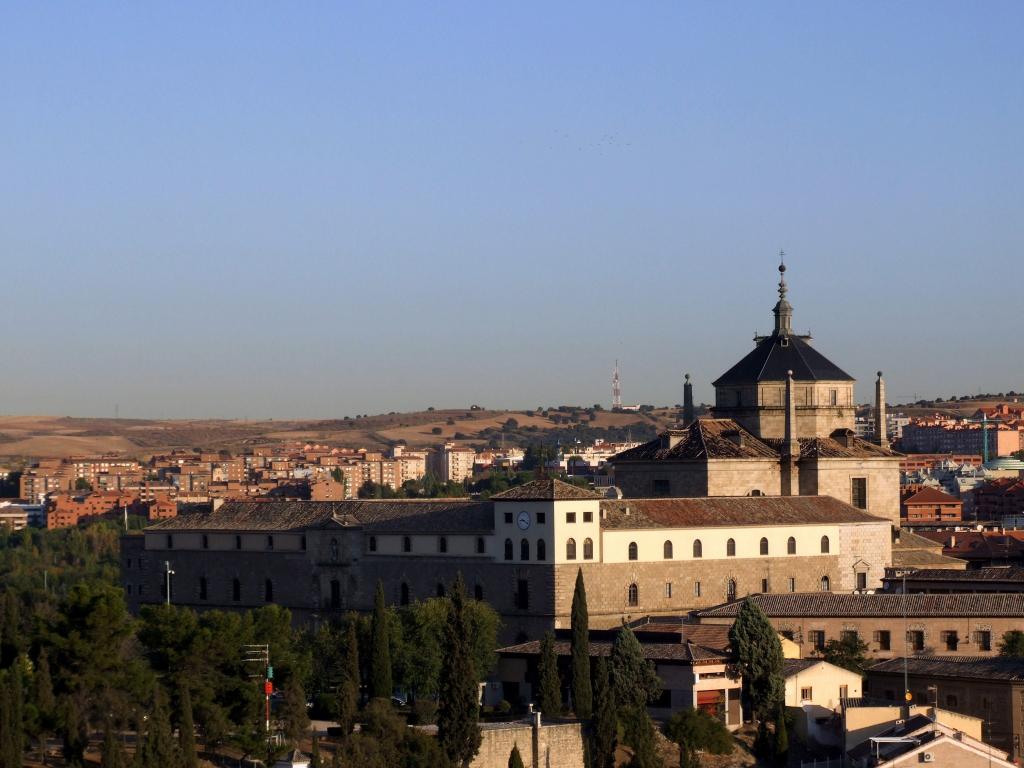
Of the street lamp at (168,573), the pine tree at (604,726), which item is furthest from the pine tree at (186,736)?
the street lamp at (168,573)

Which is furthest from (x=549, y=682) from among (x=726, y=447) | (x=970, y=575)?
(x=726, y=447)

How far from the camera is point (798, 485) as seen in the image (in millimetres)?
80250

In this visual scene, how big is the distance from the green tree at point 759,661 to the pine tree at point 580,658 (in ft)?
12.3

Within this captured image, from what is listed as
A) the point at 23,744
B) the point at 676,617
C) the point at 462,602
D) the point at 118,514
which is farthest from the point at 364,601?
the point at 118,514

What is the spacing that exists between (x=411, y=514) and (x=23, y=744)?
80.1 feet

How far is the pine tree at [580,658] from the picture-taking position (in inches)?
2406

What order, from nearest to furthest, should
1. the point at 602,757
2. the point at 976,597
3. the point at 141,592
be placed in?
the point at 602,757
the point at 976,597
the point at 141,592

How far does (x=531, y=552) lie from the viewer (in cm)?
7012

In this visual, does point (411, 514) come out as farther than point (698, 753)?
Yes

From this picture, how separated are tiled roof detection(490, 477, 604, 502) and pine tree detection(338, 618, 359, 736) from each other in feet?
21.6

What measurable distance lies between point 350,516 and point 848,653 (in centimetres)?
1802

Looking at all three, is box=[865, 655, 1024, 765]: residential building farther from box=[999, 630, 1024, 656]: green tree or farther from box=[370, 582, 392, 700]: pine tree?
box=[370, 582, 392, 700]: pine tree

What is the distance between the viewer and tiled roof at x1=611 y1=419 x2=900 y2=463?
260ft

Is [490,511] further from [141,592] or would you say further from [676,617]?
[141,592]
